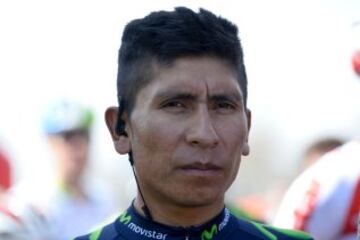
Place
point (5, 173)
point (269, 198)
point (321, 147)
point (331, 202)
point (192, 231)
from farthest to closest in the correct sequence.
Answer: point (269, 198)
point (321, 147)
point (5, 173)
point (331, 202)
point (192, 231)

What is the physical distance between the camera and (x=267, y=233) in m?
2.38

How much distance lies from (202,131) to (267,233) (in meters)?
0.40

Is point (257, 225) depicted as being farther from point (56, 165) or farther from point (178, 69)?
point (56, 165)

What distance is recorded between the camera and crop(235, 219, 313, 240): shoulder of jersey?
2.36 meters

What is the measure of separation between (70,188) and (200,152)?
2.85 metres

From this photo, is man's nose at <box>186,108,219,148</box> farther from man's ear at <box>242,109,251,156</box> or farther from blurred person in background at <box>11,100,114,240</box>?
blurred person in background at <box>11,100,114,240</box>

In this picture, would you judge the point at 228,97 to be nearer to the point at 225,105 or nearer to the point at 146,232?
the point at 225,105

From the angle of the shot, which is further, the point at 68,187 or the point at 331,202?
the point at 68,187

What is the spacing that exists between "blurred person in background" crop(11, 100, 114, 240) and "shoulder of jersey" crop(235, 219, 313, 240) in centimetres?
232

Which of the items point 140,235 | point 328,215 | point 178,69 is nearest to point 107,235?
point 140,235

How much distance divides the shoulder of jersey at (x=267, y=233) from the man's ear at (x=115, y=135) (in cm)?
34

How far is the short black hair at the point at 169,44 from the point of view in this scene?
2242 millimetres

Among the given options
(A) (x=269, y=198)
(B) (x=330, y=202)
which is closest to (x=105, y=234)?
(B) (x=330, y=202)

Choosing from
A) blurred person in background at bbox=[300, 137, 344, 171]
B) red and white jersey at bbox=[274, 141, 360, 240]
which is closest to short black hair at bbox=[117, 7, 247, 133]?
red and white jersey at bbox=[274, 141, 360, 240]
